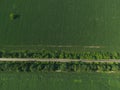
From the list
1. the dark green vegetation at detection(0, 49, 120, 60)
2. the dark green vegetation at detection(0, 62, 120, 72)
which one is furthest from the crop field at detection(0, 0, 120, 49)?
the dark green vegetation at detection(0, 62, 120, 72)

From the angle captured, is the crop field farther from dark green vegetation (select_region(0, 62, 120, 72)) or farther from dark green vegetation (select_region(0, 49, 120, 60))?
dark green vegetation (select_region(0, 62, 120, 72))

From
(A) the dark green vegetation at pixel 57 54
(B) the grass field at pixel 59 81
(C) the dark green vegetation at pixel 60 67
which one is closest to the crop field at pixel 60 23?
(A) the dark green vegetation at pixel 57 54

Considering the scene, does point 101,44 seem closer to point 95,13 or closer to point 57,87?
point 95,13

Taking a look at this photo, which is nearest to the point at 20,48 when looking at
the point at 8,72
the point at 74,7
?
the point at 8,72

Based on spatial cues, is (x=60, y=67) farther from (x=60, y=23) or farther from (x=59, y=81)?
(x=60, y=23)

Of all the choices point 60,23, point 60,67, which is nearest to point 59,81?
point 60,67
